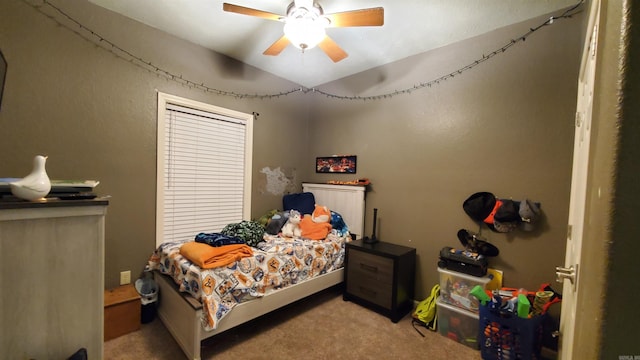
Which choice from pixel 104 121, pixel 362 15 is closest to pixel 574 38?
pixel 362 15

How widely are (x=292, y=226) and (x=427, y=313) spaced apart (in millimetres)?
1628

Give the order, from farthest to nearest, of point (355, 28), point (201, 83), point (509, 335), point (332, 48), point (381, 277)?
point (201, 83), point (381, 277), point (355, 28), point (332, 48), point (509, 335)

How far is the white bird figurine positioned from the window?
1.57 m

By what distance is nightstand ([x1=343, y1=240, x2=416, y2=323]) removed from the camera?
2352 millimetres

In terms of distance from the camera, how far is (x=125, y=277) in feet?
7.43

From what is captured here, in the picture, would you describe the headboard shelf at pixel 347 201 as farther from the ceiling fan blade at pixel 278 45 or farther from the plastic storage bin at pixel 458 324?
the ceiling fan blade at pixel 278 45

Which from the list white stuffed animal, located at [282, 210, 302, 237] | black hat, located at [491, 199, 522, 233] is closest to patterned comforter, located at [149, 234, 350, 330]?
white stuffed animal, located at [282, 210, 302, 237]

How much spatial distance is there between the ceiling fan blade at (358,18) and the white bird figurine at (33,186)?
5.74 feet

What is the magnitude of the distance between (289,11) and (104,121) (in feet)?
6.06

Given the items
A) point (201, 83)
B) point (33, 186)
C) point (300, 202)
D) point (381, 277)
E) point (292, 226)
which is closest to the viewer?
point (33, 186)

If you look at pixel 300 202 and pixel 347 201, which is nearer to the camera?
pixel 347 201

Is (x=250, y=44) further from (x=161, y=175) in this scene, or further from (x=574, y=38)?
(x=574, y=38)

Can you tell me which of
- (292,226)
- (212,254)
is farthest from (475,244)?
(212,254)

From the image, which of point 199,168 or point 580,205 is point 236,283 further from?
point 580,205
